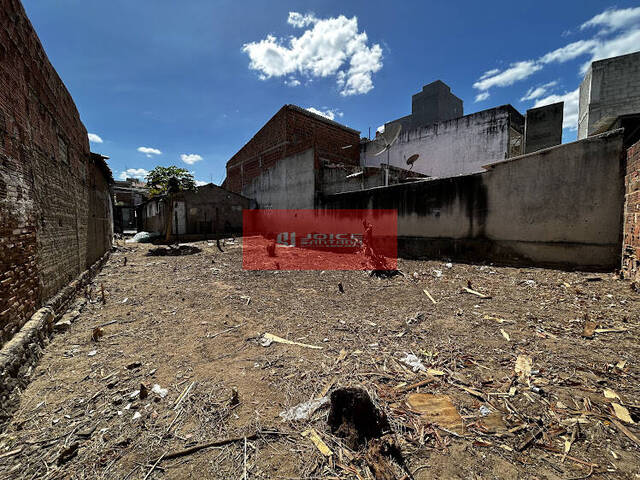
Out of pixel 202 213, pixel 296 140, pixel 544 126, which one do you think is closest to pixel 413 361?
pixel 544 126

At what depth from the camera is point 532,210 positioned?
6.16m

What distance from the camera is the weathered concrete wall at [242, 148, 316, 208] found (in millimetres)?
13664

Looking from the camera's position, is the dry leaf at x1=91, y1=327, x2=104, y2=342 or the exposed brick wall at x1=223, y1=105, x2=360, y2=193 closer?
the dry leaf at x1=91, y1=327, x2=104, y2=342

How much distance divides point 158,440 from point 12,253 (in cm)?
268

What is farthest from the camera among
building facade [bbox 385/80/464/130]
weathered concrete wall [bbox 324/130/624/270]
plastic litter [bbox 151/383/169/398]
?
building facade [bbox 385/80/464/130]

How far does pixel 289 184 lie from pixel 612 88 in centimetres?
1411

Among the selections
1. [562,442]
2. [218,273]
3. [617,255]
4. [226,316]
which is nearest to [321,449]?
[562,442]

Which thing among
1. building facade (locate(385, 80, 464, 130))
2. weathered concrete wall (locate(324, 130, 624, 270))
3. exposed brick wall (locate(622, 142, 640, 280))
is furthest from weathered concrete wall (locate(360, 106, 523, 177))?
exposed brick wall (locate(622, 142, 640, 280))

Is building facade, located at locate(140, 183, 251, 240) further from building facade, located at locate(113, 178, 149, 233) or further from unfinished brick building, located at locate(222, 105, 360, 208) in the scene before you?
building facade, located at locate(113, 178, 149, 233)

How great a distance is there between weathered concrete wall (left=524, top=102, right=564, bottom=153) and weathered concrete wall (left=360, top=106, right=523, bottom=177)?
36.4 inches

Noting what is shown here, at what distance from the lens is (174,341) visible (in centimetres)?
332

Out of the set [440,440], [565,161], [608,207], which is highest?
[565,161]

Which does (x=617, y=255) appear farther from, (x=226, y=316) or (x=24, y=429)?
(x=24, y=429)

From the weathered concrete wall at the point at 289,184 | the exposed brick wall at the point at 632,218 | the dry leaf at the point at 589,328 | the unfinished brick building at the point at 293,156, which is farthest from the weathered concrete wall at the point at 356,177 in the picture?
the dry leaf at the point at 589,328
